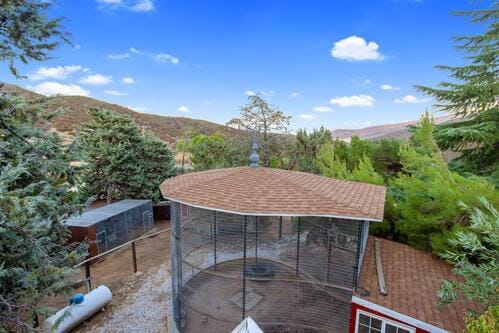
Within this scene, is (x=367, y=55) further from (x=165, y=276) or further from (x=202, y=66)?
(x=165, y=276)

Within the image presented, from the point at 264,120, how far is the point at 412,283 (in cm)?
1471

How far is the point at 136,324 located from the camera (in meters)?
7.05

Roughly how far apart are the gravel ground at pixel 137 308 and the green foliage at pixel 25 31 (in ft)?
22.2

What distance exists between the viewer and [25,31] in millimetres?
5914

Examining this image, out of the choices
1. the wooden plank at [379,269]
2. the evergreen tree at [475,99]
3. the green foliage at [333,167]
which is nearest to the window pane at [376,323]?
the wooden plank at [379,269]

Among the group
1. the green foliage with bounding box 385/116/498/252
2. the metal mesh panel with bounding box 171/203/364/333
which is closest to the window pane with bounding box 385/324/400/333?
the metal mesh panel with bounding box 171/203/364/333

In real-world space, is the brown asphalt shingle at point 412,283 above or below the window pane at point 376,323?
above

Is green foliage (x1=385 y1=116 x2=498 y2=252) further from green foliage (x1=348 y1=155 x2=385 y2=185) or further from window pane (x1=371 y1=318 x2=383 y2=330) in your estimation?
window pane (x1=371 y1=318 x2=383 y2=330)

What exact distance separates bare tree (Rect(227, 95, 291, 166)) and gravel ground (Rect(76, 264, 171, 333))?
11.2 m

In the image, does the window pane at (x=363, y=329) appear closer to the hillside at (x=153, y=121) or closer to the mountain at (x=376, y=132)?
the mountain at (x=376, y=132)

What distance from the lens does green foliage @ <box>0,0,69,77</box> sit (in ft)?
18.1

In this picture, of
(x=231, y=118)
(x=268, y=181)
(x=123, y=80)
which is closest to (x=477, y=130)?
(x=268, y=181)

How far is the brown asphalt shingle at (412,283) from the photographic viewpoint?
172 inches

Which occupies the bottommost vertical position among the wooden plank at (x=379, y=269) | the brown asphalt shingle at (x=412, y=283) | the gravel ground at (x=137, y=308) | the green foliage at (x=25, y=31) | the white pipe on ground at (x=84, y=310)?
the gravel ground at (x=137, y=308)
